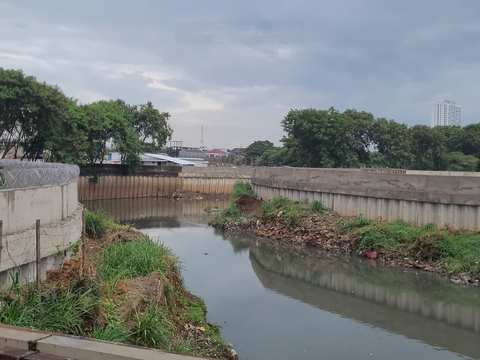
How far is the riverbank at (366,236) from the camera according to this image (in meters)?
14.0

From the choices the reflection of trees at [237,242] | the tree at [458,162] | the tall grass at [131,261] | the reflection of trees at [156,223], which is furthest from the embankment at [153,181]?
the tall grass at [131,261]

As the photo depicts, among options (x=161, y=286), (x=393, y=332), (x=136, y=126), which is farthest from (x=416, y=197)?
(x=136, y=126)

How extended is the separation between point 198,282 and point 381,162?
32751mm

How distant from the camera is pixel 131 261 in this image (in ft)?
31.9

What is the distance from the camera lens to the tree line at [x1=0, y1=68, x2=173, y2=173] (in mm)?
26156

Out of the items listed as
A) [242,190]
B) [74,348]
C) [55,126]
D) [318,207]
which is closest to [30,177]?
[74,348]

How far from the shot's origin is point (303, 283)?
14.1 m

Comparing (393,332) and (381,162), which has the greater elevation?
(381,162)

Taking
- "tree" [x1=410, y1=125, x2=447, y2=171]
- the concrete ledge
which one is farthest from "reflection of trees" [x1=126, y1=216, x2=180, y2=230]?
"tree" [x1=410, y1=125, x2=447, y2=171]

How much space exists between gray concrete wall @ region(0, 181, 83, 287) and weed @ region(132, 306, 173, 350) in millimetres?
2170

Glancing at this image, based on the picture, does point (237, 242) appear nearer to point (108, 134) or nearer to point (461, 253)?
point (461, 253)

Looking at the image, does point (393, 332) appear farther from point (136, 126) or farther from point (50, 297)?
point (136, 126)

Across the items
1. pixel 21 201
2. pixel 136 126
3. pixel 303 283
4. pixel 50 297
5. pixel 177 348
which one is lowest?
pixel 303 283

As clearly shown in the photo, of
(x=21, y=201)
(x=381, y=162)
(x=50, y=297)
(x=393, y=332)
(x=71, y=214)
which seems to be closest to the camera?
(x=50, y=297)
